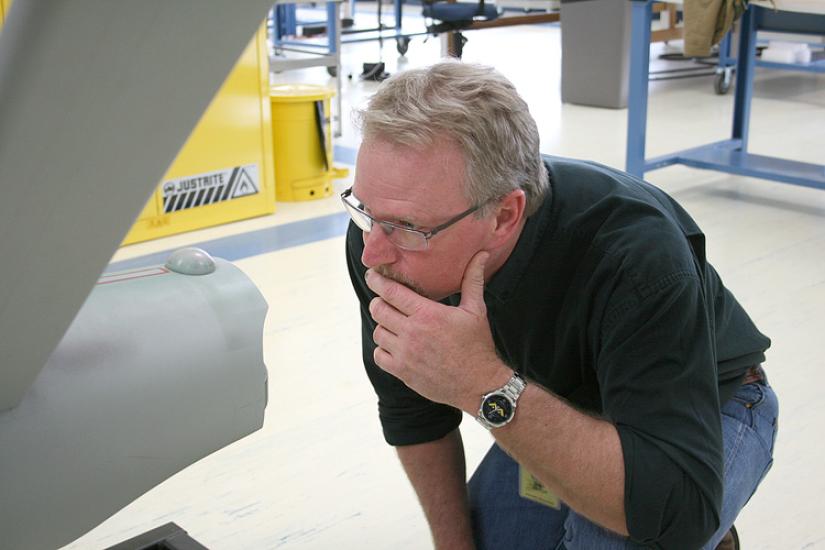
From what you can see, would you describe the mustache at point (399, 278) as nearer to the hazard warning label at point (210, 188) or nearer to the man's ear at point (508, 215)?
the man's ear at point (508, 215)

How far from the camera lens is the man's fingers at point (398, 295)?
1.07 metres

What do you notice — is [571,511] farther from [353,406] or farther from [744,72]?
[744,72]

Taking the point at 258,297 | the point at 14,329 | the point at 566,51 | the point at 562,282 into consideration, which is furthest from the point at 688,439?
the point at 566,51

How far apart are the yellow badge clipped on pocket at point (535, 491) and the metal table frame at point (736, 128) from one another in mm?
2748

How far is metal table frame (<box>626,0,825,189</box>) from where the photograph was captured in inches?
151

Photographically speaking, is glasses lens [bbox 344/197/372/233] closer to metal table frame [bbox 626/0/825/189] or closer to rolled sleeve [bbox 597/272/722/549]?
rolled sleeve [bbox 597/272/722/549]

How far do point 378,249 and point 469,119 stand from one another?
174 millimetres

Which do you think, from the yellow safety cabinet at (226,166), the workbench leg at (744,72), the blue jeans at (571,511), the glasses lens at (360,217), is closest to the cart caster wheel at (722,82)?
the workbench leg at (744,72)

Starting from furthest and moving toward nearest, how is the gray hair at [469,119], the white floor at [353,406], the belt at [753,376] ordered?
the white floor at [353,406] → the belt at [753,376] → the gray hair at [469,119]

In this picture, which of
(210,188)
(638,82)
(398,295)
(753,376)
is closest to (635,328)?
(398,295)

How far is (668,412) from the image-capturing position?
1.07 meters

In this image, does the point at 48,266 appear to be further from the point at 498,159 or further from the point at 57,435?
the point at 498,159

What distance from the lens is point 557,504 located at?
1422 millimetres

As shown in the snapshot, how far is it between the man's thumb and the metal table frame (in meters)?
2.95
